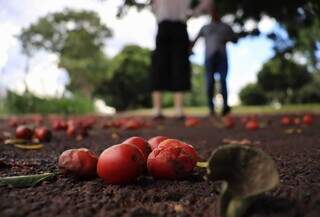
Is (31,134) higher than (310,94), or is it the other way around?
(310,94)

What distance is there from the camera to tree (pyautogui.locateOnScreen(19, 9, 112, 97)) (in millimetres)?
44250

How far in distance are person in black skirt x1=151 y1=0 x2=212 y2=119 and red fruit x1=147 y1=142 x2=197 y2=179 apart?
6537 millimetres

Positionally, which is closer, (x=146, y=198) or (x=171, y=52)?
(x=146, y=198)

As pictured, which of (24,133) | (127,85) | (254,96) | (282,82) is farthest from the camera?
(254,96)

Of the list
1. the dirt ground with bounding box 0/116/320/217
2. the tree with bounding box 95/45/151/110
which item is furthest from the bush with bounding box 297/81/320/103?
the dirt ground with bounding box 0/116/320/217

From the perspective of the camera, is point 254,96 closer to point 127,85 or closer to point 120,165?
point 127,85

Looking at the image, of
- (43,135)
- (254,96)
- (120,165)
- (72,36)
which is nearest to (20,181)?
(120,165)

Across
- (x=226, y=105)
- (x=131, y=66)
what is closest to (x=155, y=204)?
(x=226, y=105)

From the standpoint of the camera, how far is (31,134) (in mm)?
4980

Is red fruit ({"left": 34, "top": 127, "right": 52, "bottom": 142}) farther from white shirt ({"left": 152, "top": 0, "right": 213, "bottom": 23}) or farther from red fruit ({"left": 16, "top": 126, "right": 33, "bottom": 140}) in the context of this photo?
white shirt ({"left": 152, "top": 0, "right": 213, "bottom": 23})

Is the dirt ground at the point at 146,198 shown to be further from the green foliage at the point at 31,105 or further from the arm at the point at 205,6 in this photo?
the green foliage at the point at 31,105

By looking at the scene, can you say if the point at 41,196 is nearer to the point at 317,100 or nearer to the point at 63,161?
the point at 63,161

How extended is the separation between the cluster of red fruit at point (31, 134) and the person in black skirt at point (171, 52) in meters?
4.17

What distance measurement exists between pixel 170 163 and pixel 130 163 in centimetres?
22
